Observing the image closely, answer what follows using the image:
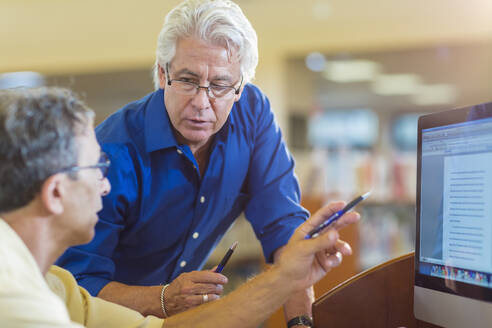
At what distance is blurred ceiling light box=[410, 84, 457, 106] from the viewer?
9795mm

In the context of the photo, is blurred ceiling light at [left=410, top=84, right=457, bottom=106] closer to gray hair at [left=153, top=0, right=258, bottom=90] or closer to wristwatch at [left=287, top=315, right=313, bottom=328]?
gray hair at [left=153, top=0, right=258, bottom=90]

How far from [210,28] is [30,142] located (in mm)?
640

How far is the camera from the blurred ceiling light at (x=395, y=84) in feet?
28.7

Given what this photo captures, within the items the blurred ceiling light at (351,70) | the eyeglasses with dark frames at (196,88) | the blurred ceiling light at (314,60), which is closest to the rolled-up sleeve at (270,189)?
the eyeglasses with dark frames at (196,88)

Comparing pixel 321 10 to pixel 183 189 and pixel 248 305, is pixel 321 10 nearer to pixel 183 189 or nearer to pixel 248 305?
pixel 183 189

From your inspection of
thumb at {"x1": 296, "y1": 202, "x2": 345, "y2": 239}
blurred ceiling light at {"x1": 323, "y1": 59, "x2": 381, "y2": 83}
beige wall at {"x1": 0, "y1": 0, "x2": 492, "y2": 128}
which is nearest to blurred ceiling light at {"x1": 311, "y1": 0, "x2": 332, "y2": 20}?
beige wall at {"x1": 0, "y1": 0, "x2": 492, "y2": 128}

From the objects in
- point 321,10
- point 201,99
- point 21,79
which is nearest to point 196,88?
point 201,99

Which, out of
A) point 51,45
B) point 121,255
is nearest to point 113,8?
point 51,45

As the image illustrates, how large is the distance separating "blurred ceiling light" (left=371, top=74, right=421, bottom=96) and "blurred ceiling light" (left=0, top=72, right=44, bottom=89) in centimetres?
514

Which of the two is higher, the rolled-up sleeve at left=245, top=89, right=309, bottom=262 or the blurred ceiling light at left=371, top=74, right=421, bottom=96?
the blurred ceiling light at left=371, top=74, right=421, bottom=96

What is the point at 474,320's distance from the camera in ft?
3.25

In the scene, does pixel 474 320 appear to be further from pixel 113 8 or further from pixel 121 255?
pixel 113 8

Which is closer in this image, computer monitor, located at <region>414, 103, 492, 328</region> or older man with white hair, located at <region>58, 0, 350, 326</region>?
computer monitor, located at <region>414, 103, 492, 328</region>

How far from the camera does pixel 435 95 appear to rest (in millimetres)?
10609
